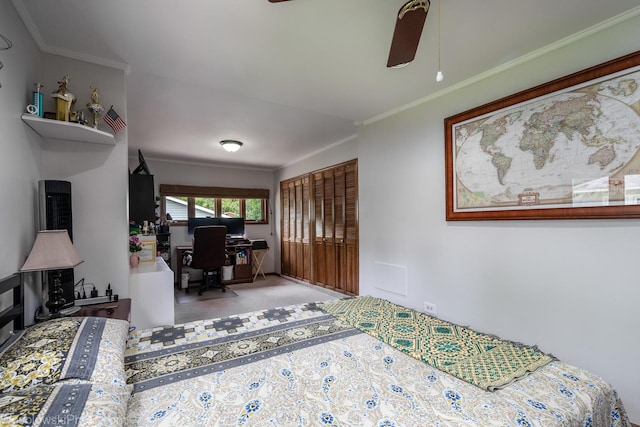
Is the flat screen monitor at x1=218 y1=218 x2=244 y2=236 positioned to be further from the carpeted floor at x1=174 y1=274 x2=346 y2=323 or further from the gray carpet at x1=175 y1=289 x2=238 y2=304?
the gray carpet at x1=175 y1=289 x2=238 y2=304

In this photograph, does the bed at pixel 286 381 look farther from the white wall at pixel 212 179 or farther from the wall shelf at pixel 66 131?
the white wall at pixel 212 179

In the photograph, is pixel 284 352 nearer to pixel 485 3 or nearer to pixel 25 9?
pixel 485 3

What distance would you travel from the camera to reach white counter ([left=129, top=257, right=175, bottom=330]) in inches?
98.3

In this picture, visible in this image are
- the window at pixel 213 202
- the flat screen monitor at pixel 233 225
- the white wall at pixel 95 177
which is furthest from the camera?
the flat screen monitor at pixel 233 225

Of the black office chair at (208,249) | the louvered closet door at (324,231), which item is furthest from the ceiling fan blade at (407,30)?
the black office chair at (208,249)

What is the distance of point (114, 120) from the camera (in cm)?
215

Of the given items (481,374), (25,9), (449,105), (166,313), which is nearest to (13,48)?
(25,9)

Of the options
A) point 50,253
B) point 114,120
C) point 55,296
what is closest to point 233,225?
point 114,120

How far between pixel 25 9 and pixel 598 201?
3618 mm

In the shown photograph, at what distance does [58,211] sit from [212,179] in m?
4.40

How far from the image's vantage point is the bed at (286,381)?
0.97 m

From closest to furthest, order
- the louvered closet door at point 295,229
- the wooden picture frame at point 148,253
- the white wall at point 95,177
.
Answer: the white wall at point 95,177 < the wooden picture frame at point 148,253 < the louvered closet door at point 295,229

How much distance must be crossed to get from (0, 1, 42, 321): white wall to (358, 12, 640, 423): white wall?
3001mm

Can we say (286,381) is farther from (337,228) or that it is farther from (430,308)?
(337,228)
